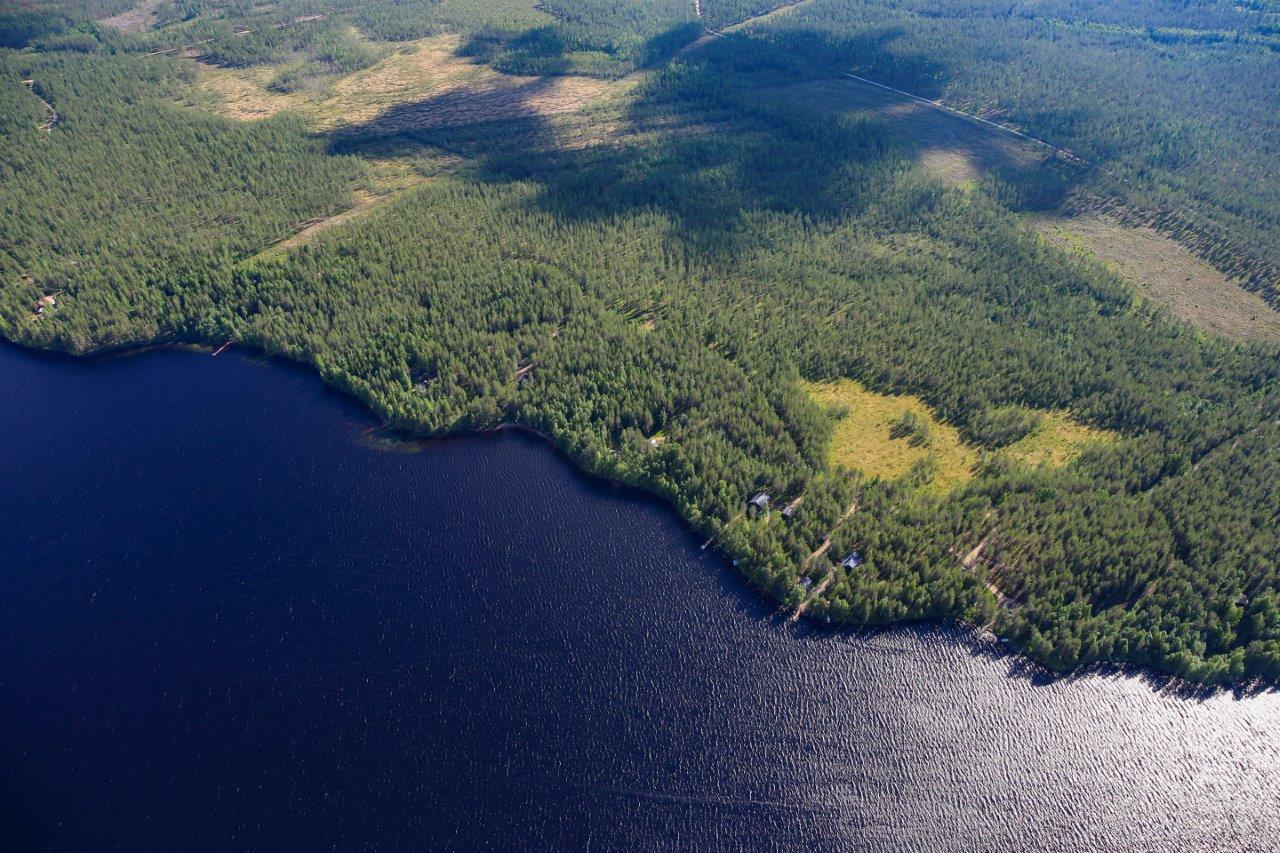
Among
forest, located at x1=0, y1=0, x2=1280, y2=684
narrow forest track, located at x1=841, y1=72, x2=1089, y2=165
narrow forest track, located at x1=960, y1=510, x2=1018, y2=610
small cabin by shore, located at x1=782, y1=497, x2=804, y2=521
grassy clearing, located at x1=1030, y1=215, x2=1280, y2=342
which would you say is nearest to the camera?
narrow forest track, located at x1=960, y1=510, x2=1018, y2=610

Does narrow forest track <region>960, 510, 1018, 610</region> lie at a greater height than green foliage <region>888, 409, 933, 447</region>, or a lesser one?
lesser

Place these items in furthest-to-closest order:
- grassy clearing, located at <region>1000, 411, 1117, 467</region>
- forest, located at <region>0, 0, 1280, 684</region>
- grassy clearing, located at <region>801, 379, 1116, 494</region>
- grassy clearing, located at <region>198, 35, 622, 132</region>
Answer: grassy clearing, located at <region>198, 35, 622, 132</region> < grassy clearing, located at <region>1000, 411, 1117, 467</region> < grassy clearing, located at <region>801, 379, 1116, 494</region> < forest, located at <region>0, 0, 1280, 684</region>

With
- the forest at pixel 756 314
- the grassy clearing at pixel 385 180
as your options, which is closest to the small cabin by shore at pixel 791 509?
the forest at pixel 756 314

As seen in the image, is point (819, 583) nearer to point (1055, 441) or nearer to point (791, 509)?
point (791, 509)

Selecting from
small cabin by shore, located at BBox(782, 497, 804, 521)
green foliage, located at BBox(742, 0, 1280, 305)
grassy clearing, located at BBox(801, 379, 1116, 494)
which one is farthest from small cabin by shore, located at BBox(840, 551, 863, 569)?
green foliage, located at BBox(742, 0, 1280, 305)

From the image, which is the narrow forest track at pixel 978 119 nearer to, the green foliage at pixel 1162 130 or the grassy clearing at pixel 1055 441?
the green foliage at pixel 1162 130

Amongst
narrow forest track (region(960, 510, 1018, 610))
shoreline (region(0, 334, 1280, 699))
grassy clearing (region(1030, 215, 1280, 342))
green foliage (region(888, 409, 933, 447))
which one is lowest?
shoreline (region(0, 334, 1280, 699))

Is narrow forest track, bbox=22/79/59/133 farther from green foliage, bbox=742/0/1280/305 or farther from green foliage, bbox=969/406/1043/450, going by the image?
green foliage, bbox=742/0/1280/305

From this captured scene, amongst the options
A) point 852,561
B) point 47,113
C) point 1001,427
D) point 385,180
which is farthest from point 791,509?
point 47,113
